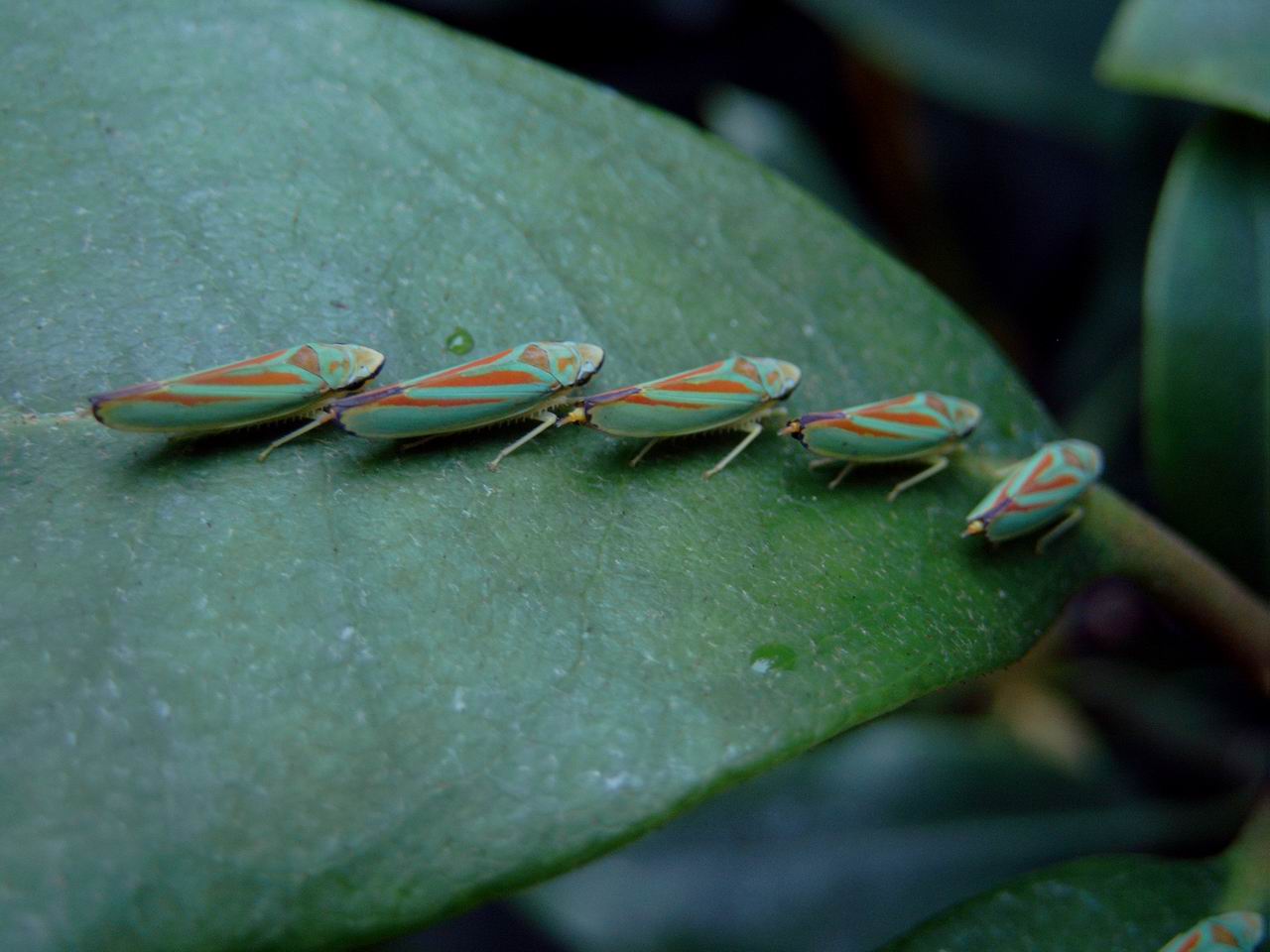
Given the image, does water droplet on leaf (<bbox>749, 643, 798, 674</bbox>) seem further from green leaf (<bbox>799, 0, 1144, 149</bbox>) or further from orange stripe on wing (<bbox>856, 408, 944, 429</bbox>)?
green leaf (<bbox>799, 0, 1144, 149</bbox>)

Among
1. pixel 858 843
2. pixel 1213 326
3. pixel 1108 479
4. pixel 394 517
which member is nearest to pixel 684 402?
pixel 394 517

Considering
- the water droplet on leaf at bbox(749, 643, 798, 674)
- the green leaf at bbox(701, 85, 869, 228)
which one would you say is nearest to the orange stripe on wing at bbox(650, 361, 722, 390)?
the water droplet on leaf at bbox(749, 643, 798, 674)

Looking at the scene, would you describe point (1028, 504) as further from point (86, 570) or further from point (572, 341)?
point (86, 570)

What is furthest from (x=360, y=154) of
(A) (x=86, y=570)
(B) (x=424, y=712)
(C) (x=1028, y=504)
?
(C) (x=1028, y=504)

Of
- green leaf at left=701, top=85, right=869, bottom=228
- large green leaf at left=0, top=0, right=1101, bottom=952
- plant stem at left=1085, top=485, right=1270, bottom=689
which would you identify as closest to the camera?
large green leaf at left=0, top=0, right=1101, bottom=952

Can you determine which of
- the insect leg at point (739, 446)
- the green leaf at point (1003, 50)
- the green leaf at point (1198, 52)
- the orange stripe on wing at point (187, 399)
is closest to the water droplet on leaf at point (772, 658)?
the insect leg at point (739, 446)

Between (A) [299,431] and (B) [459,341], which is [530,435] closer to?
(B) [459,341]

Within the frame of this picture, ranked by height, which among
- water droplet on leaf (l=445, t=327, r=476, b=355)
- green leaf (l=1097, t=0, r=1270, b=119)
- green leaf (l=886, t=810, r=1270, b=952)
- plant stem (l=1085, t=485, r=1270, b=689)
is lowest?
green leaf (l=886, t=810, r=1270, b=952)
